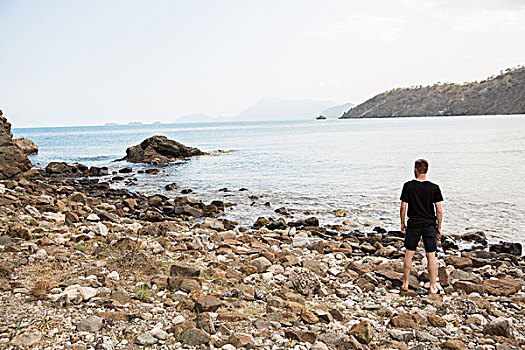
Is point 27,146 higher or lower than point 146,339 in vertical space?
lower

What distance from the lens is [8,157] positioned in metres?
19.0

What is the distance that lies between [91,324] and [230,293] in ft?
7.42

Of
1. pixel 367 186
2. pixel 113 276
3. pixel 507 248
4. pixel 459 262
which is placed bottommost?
pixel 367 186

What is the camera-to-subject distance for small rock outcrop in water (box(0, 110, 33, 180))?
18.7 metres

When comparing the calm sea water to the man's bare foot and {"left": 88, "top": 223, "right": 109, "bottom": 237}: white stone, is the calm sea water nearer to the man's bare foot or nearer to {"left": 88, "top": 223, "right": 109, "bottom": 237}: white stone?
{"left": 88, "top": 223, "right": 109, "bottom": 237}: white stone

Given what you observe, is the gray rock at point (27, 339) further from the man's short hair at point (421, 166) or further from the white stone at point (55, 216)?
Answer: the white stone at point (55, 216)

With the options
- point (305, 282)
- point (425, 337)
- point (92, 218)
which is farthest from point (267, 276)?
point (92, 218)

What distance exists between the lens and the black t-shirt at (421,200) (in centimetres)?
745

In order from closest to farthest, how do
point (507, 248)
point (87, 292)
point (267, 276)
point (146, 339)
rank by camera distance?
point (146, 339) → point (87, 292) → point (267, 276) → point (507, 248)

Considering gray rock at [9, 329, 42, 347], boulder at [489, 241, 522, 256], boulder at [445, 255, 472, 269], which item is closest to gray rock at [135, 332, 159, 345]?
gray rock at [9, 329, 42, 347]

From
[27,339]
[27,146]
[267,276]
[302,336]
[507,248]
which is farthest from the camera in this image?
[27,146]

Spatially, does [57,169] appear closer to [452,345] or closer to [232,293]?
[232,293]

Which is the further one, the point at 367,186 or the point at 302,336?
the point at 367,186

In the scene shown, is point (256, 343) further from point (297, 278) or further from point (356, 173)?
point (356, 173)
